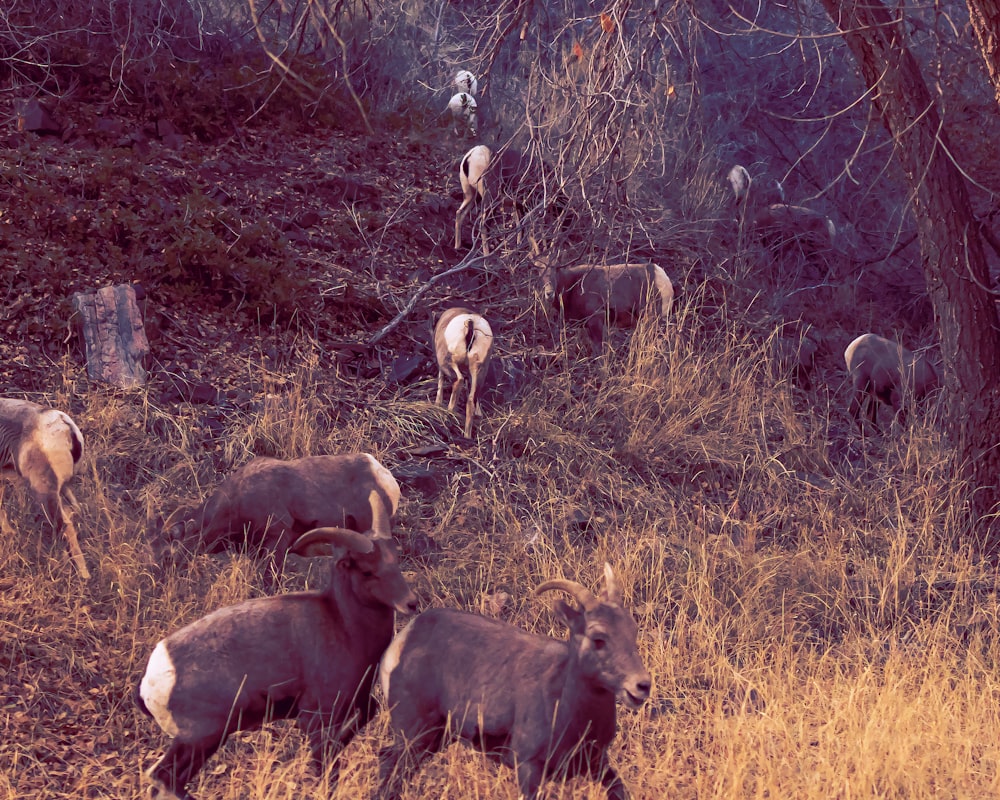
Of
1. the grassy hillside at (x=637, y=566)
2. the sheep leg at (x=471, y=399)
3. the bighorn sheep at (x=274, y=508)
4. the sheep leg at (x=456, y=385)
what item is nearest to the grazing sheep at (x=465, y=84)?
the grassy hillside at (x=637, y=566)

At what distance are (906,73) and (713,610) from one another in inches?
147

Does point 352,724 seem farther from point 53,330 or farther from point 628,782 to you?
point 53,330

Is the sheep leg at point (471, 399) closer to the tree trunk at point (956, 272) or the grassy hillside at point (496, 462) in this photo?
the grassy hillside at point (496, 462)

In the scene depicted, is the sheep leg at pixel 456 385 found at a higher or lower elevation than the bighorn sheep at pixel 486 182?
lower

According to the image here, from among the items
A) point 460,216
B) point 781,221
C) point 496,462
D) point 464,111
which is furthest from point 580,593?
point 464,111

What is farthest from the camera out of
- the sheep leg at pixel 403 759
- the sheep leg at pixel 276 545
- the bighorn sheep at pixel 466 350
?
the bighorn sheep at pixel 466 350

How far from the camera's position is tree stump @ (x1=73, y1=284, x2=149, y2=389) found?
7.80 m

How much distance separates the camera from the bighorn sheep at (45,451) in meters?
5.95

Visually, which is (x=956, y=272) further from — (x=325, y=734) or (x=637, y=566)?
(x=325, y=734)

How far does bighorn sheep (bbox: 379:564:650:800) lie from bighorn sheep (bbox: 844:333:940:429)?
6133mm

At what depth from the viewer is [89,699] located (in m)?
4.90

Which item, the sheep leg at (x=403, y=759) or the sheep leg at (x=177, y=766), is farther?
the sheep leg at (x=403, y=759)

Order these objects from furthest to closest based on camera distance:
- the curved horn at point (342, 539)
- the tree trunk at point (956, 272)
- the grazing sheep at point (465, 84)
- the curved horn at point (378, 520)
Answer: the grazing sheep at point (465, 84), the tree trunk at point (956, 272), the curved horn at point (378, 520), the curved horn at point (342, 539)

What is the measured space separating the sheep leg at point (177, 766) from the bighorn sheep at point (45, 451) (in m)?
2.35
